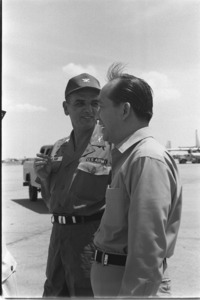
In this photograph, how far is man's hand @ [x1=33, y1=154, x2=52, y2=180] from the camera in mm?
2424

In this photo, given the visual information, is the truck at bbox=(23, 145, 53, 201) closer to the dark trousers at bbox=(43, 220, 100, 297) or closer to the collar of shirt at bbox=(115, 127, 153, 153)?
the dark trousers at bbox=(43, 220, 100, 297)

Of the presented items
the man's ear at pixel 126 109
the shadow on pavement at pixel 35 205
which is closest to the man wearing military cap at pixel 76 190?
the man's ear at pixel 126 109

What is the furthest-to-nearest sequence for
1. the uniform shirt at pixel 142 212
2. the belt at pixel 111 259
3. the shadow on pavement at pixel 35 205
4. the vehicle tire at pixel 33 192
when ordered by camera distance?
1. the vehicle tire at pixel 33 192
2. the shadow on pavement at pixel 35 205
3. the belt at pixel 111 259
4. the uniform shirt at pixel 142 212

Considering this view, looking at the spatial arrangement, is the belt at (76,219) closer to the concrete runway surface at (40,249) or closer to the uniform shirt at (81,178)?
the uniform shirt at (81,178)

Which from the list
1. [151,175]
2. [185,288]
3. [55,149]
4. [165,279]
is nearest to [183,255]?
[185,288]

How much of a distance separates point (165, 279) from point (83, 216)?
851 millimetres

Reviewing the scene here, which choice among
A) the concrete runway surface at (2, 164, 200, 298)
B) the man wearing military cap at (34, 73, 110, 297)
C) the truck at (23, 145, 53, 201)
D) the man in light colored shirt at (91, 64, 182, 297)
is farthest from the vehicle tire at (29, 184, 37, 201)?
the man in light colored shirt at (91, 64, 182, 297)

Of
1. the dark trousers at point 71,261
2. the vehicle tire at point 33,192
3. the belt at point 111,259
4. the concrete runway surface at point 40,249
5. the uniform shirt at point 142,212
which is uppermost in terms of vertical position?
the uniform shirt at point 142,212

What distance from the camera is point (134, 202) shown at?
131 cm

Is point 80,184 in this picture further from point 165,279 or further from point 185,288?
point 185,288

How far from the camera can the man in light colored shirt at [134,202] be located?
1.28 m

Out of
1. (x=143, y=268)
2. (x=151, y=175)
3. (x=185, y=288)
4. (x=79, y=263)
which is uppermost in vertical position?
(x=151, y=175)

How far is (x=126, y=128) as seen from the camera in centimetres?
Answer: 153

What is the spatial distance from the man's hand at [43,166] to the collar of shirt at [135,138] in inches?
39.1
